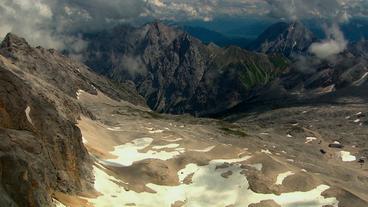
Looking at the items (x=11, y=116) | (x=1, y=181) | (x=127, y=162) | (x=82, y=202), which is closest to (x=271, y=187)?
(x=127, y=162)


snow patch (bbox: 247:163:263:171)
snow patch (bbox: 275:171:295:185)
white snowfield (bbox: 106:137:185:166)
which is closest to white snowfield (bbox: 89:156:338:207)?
snow patch (bbox: 247:163:263:171)

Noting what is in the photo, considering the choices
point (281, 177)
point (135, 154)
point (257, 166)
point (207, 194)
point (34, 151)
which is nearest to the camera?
point (34, 151)

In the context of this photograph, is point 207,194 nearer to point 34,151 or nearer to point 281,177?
point 281,177

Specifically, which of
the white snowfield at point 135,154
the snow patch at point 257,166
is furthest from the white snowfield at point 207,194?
the white snowfield at point 135,154

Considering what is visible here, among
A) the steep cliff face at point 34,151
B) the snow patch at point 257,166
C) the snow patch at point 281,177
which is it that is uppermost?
the steep cliff face at point 34,151

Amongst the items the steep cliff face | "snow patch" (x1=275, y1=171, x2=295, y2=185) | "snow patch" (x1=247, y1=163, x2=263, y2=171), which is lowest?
"snow patch" (x1=275, y1=171, x2=295, y2=185)

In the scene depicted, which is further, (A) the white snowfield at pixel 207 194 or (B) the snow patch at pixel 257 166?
(B) the snow patch at pixel 257 166

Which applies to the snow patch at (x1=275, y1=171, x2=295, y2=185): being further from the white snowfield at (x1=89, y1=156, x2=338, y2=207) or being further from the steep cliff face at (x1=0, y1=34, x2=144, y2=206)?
the steep cliff face at (x1=0, y1=34, x2=144, y2=206)

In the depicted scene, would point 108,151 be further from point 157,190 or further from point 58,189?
point 58,189

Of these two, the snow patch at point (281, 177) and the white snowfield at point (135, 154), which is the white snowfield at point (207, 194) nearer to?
the snow patch at point (281, 177)

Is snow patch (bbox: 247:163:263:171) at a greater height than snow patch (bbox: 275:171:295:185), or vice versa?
snow patch (bbox: 247:163:263:171)

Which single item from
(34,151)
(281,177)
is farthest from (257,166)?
(34,151)
